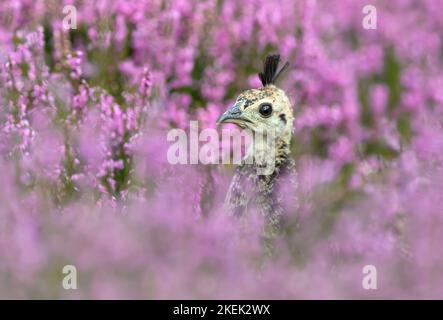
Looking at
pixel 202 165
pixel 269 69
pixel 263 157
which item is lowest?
pixel 263 157

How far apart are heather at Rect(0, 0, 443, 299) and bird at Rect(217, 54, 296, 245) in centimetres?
13

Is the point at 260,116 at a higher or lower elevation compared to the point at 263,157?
higher

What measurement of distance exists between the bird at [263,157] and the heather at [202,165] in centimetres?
13

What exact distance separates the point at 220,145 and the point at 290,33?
1606mm

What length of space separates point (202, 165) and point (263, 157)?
2.25 ft

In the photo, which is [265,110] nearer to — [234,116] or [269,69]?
[234,116]

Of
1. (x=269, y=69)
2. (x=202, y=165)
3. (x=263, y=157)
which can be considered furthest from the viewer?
(x=202, y=165)

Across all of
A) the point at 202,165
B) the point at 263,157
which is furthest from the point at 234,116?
the point at 202,165

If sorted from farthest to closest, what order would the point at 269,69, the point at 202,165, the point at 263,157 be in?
the point at 202,165
the point at 269,69
the point at 263,157

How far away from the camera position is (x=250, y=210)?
4.64 metres

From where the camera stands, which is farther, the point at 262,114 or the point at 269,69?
the point at 269,69

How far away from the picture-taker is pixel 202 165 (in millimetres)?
5461

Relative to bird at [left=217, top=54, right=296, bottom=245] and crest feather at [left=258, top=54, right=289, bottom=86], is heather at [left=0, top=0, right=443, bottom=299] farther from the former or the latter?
crest feather at [left=258, top=54, right=289, bottom=86]

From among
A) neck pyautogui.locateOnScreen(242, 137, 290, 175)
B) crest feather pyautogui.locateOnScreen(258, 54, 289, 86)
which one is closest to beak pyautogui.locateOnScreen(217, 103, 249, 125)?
neck pyautogui.locateOnScreen(242, 137, 290, 175)
